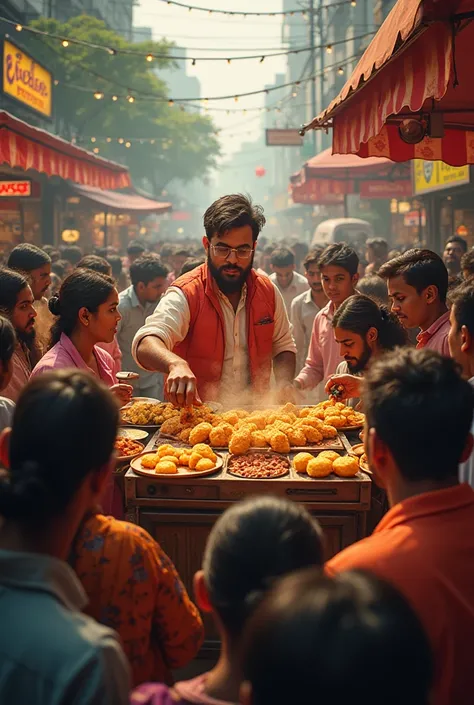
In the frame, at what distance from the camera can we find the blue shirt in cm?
154

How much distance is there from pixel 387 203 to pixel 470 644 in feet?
98.8

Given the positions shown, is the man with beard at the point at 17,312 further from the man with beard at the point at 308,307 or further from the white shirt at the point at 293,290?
the white shirt at the point at 293,290

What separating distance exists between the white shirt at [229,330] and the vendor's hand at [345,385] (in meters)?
0.67

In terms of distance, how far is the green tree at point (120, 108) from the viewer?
102ft

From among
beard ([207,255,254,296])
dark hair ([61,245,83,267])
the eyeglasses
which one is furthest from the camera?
dark hair ([61,245,83,267])

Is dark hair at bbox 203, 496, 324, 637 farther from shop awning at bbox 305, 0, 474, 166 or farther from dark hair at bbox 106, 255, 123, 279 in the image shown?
dark hair at bbox 106, 255, 123, 279

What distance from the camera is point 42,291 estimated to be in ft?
21.7

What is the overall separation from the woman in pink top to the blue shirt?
16 cm

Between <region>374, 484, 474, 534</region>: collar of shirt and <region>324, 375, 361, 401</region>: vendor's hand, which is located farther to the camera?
<region>324, 375, 361, 401</region>: vendor's hand

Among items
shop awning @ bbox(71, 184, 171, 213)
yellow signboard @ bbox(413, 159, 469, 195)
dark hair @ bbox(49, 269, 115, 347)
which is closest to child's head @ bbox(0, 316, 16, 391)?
dark hair @ bbox(49, 269, 115, 347)

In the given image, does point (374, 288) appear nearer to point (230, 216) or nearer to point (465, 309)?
point (230, 216)

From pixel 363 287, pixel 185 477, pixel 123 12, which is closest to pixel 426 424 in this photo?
pixel 185 477

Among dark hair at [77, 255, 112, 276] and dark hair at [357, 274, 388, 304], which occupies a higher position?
dark hair at [77, 255, 112, 276]

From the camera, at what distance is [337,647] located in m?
1.13
